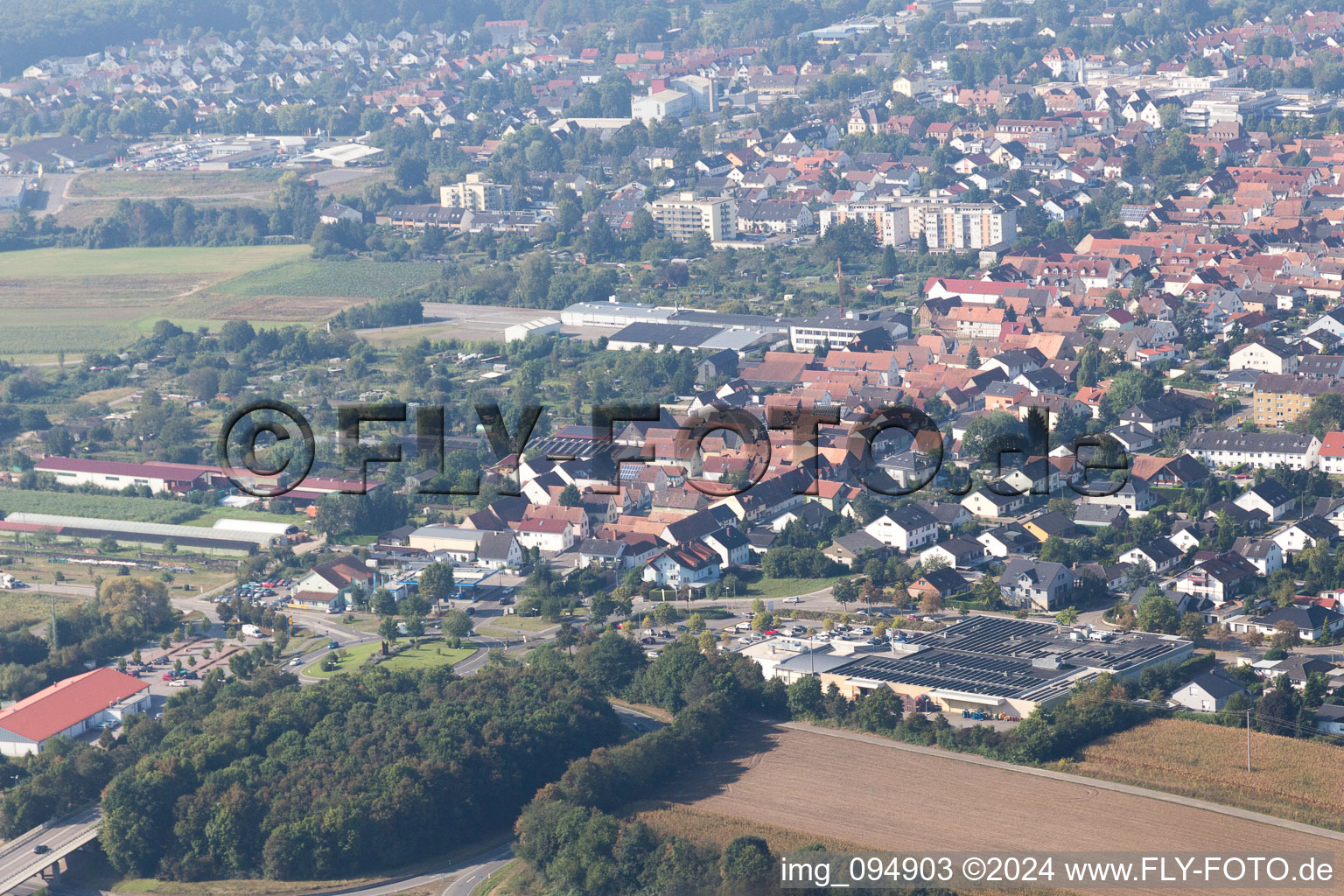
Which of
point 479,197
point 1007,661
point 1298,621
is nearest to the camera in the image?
point 1007,661

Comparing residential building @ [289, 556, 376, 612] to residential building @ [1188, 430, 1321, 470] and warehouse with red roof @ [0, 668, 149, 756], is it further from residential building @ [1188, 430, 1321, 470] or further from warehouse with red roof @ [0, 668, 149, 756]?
residential building @ [1188, 430, 1321, 470]

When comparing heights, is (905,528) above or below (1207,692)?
above

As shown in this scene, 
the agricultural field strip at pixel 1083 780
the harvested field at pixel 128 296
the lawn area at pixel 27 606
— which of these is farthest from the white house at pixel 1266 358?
the harvested field at pixel 128 296

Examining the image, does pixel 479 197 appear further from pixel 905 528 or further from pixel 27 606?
pixel 905 528

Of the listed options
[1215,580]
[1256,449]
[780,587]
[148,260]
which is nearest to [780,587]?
[780,587]

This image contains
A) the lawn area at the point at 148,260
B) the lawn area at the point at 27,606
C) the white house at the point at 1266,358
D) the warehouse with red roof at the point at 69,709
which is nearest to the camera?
the warehouse with red roof at the point at 69,709

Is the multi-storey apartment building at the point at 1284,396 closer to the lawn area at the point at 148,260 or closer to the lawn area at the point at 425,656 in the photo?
the lawn area at the point at 425,656
